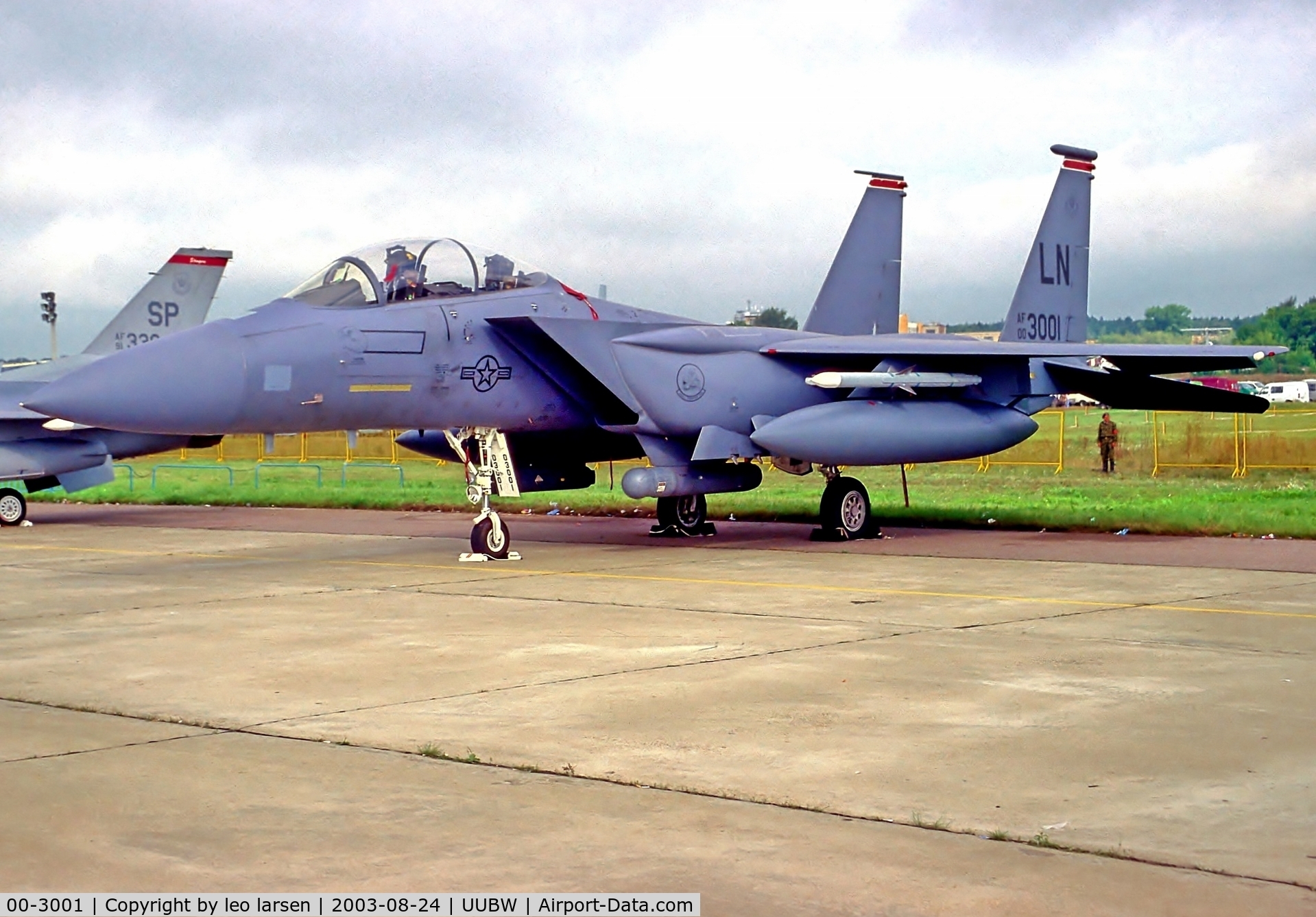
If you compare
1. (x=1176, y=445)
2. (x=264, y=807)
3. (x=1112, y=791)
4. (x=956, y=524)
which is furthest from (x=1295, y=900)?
(x=1176, y=445)

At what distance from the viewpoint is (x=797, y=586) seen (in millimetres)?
10852

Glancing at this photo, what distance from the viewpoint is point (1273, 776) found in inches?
192

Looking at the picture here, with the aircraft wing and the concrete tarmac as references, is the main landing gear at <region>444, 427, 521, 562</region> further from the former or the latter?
the aircraft wing

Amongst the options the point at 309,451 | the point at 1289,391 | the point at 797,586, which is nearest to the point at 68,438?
the point at 797,586

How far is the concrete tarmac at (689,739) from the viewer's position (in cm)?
393

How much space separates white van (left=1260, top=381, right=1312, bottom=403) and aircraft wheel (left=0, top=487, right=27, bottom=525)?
229 ft

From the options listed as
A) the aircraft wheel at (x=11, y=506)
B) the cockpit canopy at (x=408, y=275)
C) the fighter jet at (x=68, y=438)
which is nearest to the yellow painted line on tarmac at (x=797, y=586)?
the cockpit canopy at (x=408, y=275)

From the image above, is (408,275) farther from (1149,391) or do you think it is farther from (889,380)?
(1149,391)

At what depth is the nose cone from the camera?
401 inches

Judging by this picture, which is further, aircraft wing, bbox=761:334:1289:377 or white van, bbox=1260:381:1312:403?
white van, bbox=1260:381:1312:403

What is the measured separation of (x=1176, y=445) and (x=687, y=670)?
31.1m

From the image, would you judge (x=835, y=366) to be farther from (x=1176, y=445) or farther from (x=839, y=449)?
(x=1176, y=445)

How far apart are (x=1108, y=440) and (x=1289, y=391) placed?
63.2m
